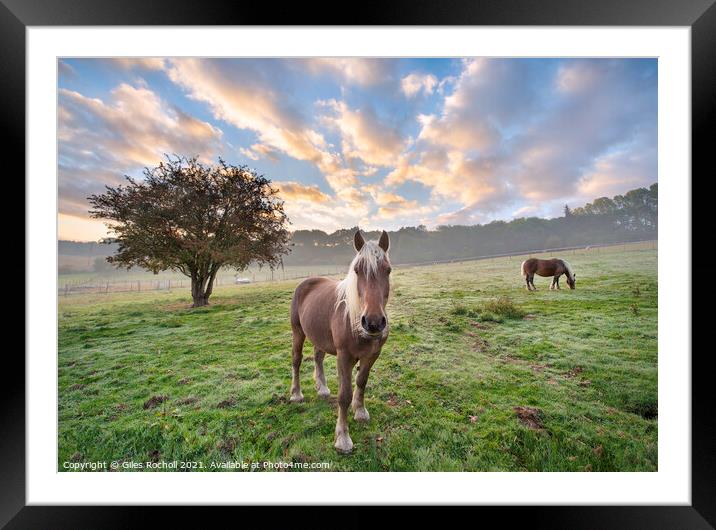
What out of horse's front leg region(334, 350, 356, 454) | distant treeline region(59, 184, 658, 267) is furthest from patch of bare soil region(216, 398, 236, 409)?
distant treeline region(59, 184, 658, 267)

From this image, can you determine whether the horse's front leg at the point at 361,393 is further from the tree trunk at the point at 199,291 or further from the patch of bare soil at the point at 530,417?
the tree trunk at the point at 199,291

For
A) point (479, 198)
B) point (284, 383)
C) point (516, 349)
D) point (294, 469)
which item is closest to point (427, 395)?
point (516, 349)

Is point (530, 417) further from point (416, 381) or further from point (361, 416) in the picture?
point (361, 416)

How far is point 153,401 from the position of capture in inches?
74.3

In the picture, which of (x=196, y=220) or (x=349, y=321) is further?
(x=196, y=220)

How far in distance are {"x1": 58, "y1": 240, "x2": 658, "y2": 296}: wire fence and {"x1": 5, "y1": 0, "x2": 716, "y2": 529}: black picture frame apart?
800mm

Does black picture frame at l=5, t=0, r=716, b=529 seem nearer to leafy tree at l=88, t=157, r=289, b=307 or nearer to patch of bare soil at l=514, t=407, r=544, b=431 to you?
patch of bare soil at l=514, t=407, r=544, b=431

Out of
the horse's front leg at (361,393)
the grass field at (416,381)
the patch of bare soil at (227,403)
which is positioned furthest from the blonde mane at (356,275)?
the patch of bare soil at (227,403)

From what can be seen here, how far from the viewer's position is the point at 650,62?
1901 mm

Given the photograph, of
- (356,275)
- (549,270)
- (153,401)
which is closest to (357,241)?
(356,275)

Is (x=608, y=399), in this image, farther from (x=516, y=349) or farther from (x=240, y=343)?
(x=240, y=343)

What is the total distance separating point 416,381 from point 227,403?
1877 mm

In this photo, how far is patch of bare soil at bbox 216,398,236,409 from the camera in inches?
73.0

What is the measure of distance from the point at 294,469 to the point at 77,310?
286 cm
